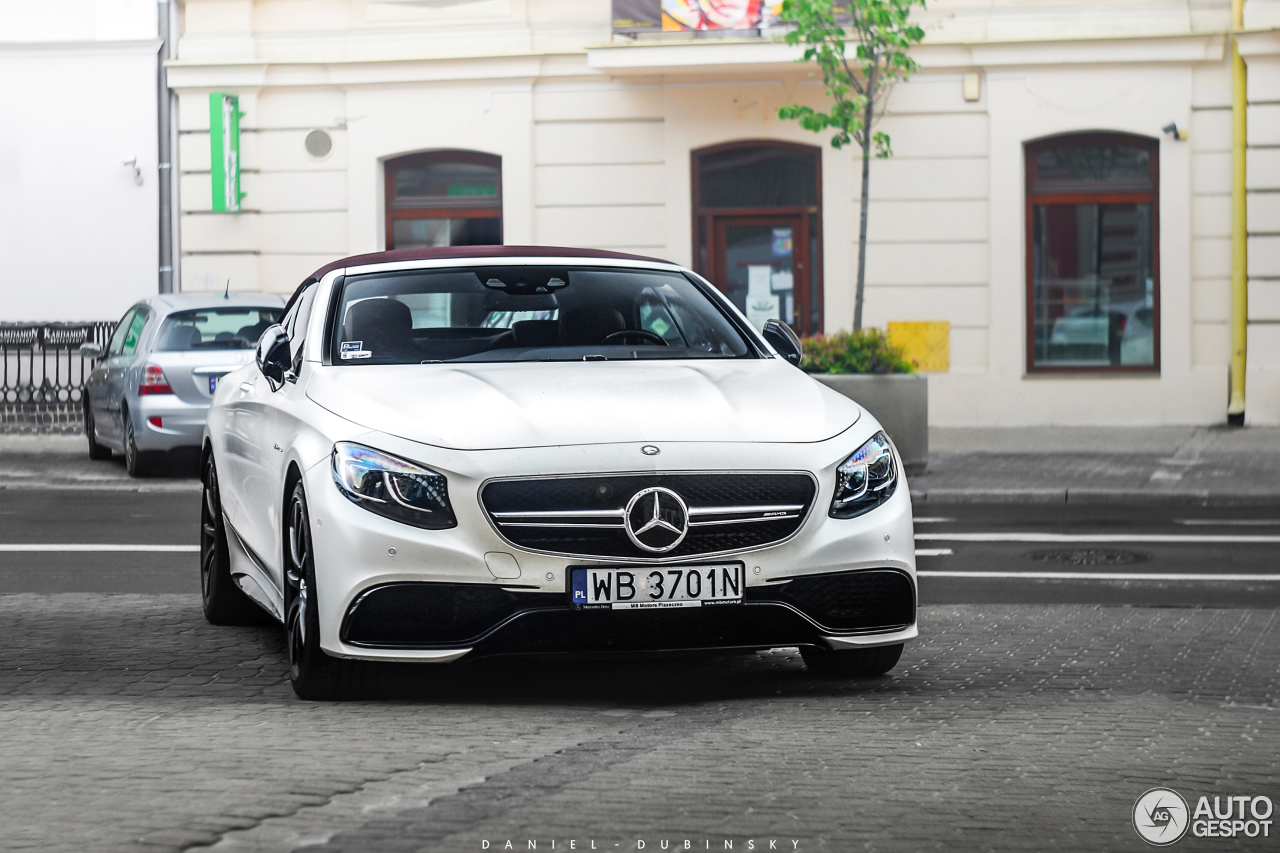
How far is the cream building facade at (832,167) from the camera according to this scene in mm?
19406

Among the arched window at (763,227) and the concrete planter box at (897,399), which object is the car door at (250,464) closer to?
the concrete planter box at (897,399)

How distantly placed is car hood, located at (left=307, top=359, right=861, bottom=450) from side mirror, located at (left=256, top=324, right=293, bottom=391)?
0.38 meters

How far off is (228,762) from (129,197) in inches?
711

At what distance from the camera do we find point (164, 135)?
21.5 metres

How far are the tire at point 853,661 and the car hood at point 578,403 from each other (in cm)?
81

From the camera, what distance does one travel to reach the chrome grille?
5.35 m

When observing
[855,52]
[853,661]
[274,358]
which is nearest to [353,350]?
[274,358]

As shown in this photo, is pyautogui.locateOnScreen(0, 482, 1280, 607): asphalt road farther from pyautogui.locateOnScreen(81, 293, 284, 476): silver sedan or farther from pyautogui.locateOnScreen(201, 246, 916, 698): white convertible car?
pyautogui.locateOnScreen(201, 246, 916, 698): white convertible car

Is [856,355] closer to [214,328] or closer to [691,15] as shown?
[214,328]

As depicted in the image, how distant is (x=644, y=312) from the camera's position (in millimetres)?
6848

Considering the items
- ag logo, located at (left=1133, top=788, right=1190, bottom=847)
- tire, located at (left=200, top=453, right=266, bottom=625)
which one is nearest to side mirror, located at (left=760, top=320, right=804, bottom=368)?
tire, located at (left=200, top=453, right=266, bottom=625)

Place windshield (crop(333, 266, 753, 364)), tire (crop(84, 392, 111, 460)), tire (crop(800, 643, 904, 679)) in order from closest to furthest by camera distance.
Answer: tire (crop(800, 643, 904, 679))
windshield (crop(333, 266, 753, 364))
tire (crop(84, 392, 111, 460))

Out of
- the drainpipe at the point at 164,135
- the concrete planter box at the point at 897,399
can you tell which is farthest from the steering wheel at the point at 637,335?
the drainpipe at the point at 164,135

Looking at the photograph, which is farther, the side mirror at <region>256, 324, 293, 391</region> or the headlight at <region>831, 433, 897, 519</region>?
the side mirror at <region>256, 324, 293, 391</region>
